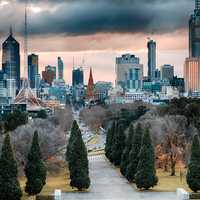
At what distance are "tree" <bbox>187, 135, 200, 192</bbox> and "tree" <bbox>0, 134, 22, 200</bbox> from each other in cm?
1382

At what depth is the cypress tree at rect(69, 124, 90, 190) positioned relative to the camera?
53156mm

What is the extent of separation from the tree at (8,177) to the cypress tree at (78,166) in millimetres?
8991

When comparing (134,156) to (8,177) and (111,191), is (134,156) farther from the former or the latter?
(8,177)

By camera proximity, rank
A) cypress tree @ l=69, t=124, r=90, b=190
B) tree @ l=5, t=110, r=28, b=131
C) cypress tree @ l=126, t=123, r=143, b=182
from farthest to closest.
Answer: tree @ l=5, t=110, r=28, b=131, cypress tree @ l=126, t=123, r=143, b=182, cypress tree @ l=69, t=124, r=90, b=190

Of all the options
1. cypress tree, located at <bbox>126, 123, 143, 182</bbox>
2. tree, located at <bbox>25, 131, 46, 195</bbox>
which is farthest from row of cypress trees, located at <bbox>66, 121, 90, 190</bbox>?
cypress tree, located at <bbox>126, 123, 143, 182</bbox>

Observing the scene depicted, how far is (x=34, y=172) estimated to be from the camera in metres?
49.7

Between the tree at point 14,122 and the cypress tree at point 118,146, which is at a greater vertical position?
the tree at point 14,122

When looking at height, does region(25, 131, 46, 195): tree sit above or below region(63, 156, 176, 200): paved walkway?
above

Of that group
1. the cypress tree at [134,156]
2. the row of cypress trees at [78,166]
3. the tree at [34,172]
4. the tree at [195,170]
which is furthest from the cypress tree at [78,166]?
the tree at [195,170]

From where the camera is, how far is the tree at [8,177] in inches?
1750

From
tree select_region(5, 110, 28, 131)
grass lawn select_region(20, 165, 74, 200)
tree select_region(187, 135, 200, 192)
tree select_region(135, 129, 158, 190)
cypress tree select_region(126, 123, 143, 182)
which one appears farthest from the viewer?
tree select_region(5, 110, 28, 131)

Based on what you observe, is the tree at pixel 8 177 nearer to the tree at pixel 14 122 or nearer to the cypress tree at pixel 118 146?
the cypress tree at pixel 118 146

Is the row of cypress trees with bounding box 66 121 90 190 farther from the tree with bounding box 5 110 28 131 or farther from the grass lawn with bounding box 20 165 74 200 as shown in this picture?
the tree with bounding box 5 110 28 131

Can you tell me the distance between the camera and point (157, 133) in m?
71.9
